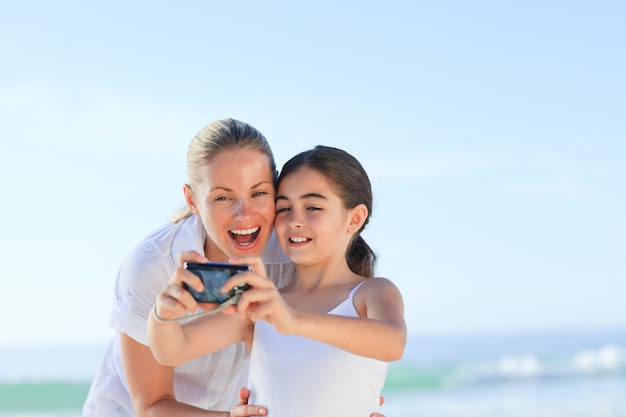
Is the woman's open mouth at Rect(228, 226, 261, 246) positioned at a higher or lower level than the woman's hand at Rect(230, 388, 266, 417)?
higher

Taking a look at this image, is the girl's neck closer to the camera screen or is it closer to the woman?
the woman

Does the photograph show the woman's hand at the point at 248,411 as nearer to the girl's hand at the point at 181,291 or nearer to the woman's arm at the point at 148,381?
the woman's arm at the point at 148,381

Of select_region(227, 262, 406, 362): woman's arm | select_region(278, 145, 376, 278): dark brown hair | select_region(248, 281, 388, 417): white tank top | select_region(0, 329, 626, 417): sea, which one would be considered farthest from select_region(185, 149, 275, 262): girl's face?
select_region(0, 329, 626, 417): sea

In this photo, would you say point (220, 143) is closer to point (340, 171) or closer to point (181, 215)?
point (340, 171)

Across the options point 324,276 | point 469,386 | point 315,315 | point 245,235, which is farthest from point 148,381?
point 469,386

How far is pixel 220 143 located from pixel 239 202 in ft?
0.85

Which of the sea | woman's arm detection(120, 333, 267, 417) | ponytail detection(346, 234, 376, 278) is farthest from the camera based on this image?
the sea

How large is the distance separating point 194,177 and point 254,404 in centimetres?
92

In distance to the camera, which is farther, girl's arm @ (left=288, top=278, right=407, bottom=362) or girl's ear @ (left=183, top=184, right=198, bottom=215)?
girl's ear @ (left=183, top=184, right=198, bottom=215)

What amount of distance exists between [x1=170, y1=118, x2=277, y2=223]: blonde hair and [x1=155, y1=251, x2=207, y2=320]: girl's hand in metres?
0.99

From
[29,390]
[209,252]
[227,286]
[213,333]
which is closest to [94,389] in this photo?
[209,252]

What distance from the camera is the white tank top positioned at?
3.05m

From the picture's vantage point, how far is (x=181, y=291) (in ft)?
8.07

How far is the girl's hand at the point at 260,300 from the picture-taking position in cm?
242
